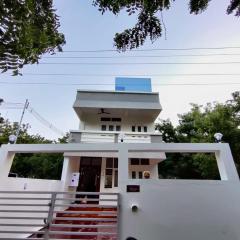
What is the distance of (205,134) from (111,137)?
685 centimetres

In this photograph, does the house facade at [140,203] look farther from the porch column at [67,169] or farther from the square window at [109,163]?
the square window at [109,163]

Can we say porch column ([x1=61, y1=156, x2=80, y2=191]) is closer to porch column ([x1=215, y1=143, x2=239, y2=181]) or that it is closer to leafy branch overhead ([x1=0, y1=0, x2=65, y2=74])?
porch column ([x1=215, y1=143, x2=239, y2=181])

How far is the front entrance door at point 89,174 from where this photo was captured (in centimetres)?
1053

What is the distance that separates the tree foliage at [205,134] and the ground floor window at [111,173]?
5.51 m

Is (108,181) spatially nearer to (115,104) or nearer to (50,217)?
(115,104)

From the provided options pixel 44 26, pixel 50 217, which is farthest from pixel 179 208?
pixel 44 26

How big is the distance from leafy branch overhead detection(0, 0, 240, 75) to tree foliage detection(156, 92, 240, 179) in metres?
10.3

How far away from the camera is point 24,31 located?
225cm

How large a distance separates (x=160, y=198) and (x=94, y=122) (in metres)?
8.27

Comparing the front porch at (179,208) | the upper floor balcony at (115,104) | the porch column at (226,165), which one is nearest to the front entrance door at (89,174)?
the upper floor balcony at (115,104)

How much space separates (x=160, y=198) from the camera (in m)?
4.29

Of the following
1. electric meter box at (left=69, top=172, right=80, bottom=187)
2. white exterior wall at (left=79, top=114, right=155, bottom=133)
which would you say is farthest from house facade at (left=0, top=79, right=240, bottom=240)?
white exterior wall at (left=79, top=114, right=155, bottom=133)

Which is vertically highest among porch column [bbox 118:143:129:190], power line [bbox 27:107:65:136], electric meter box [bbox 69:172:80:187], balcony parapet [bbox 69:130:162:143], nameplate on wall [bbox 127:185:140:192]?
power line [bbox 27:107:65:136]

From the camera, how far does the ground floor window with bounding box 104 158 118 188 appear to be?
410 inches
